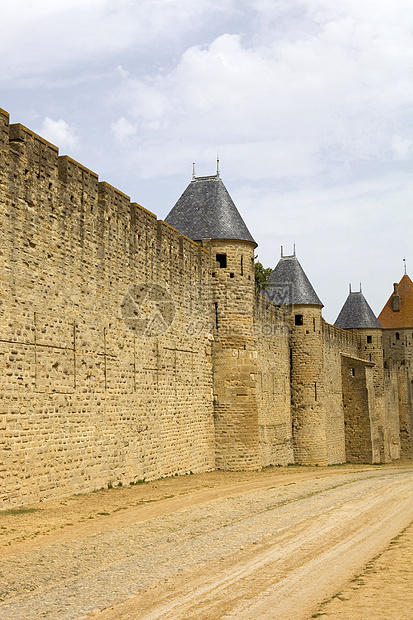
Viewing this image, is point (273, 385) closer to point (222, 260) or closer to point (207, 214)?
point (222, 260)

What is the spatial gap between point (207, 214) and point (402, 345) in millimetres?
28234

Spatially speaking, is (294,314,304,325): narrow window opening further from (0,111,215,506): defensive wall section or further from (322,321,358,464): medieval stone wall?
(0,111,215,506): defensive wall section

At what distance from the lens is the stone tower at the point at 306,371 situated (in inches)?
1104

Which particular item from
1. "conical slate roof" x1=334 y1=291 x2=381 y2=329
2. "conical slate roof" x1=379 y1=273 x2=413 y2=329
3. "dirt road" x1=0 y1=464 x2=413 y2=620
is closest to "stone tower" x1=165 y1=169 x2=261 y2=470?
"dirt road" x1=0 y1=464 x2=413 y2=620

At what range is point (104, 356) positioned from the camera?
1420 centimetres

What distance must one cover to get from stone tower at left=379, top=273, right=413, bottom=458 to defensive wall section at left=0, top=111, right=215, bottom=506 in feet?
89.2

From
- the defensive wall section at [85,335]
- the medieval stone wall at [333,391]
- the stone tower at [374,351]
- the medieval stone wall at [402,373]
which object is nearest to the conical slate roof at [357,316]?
the stone tower at [374,351]

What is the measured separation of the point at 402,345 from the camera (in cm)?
4550

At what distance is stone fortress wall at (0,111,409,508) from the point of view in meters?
11.4

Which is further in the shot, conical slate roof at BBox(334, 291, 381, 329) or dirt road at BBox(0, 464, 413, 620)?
conical slate roof at BBox(334, 291, 381, 329)

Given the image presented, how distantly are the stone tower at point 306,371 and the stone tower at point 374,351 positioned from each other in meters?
8.22

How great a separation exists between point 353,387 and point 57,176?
25232 mm

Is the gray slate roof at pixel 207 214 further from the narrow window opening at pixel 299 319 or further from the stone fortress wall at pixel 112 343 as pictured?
the narrow window opening at pixel 299 319

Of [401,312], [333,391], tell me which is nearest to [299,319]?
[333,391]
